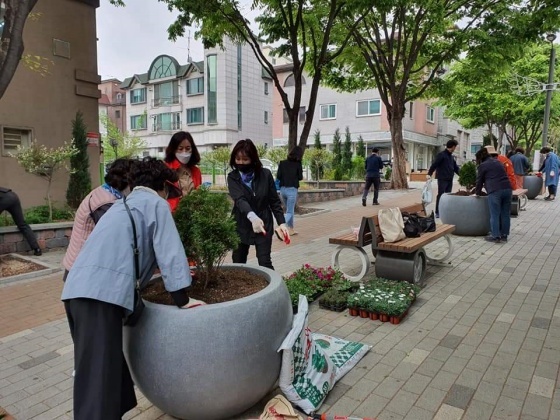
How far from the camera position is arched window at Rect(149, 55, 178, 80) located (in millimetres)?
44844

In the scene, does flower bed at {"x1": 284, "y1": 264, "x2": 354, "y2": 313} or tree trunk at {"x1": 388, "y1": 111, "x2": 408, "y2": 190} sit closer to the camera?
flower bed at {"x1": 284, "y1": 264, "x2": 354, "y2": 313}

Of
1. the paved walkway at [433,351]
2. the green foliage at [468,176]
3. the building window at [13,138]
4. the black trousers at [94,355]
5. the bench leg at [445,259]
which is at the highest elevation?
the building window at [13,138]

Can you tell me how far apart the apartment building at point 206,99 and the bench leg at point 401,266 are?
36523mm

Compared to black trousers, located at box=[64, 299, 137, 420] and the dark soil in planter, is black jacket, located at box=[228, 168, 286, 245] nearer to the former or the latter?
the dark soil in planter

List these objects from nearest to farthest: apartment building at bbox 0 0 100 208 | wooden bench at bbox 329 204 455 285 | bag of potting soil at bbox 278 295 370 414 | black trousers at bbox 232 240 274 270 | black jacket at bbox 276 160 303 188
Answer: bag of potting soil at bbox 278 295 370 414 < black trousers at bbox 232 240 274 270 < wooden bench at bbox 329 204 455 285 < black jacket at bbox 276 160 303 188 < apartment building at bbox 0 0 100 208

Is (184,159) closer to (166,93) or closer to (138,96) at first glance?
(166,93)

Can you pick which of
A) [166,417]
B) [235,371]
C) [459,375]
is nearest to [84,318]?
[235,371]

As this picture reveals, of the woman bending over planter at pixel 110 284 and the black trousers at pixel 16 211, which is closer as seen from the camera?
the woman bending over planter at pixel 110 284

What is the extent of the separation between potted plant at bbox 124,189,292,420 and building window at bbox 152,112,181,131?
44.7 meters

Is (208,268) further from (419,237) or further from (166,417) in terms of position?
(419,237)

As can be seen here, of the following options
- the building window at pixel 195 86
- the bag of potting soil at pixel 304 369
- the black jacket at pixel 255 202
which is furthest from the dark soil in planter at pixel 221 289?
the building window at pixel 195 86

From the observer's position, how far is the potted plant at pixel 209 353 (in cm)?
237

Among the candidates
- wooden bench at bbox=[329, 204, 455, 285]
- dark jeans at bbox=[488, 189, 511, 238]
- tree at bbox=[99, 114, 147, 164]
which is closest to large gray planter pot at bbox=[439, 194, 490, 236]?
dark jeans at bbox=[488, 189, 511, 238]

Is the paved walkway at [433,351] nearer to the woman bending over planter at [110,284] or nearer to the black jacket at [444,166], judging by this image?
the woman bending over planter at [110,284]
